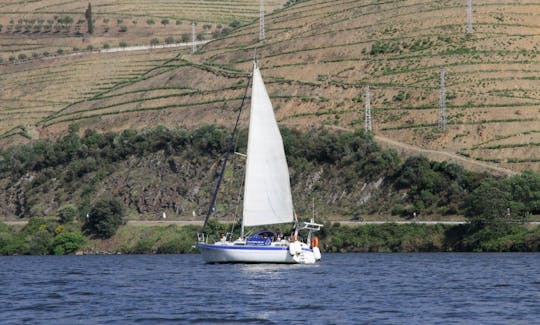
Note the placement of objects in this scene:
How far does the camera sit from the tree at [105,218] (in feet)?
405

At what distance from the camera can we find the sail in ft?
266

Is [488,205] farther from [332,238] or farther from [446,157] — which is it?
[446,157]

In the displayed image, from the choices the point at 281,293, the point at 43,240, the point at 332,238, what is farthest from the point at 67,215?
the point at 281,293

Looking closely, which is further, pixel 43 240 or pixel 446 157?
pixel 446 157

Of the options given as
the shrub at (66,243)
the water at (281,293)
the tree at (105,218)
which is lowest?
the water at (281,293)

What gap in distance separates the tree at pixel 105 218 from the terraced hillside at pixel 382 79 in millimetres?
28962

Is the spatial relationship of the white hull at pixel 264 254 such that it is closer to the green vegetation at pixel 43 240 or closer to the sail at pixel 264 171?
the sail at pixel 264 171

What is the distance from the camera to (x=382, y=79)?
155 metres

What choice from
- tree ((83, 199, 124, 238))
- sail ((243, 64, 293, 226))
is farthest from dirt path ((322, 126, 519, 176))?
sail ((243, 64, 293, 226))

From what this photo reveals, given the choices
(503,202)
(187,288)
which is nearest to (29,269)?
(187,288)

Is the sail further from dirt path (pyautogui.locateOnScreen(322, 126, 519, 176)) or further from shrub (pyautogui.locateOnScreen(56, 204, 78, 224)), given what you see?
shrub (pyautogui.locateOnScreen(56, 204, 78, 224))

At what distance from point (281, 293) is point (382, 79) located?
9569cm

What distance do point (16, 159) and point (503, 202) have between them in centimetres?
6832

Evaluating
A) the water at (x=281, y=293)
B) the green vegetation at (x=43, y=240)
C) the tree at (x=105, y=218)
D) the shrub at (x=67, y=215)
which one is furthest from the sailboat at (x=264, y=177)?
the shrub at (x=67, y=215)
